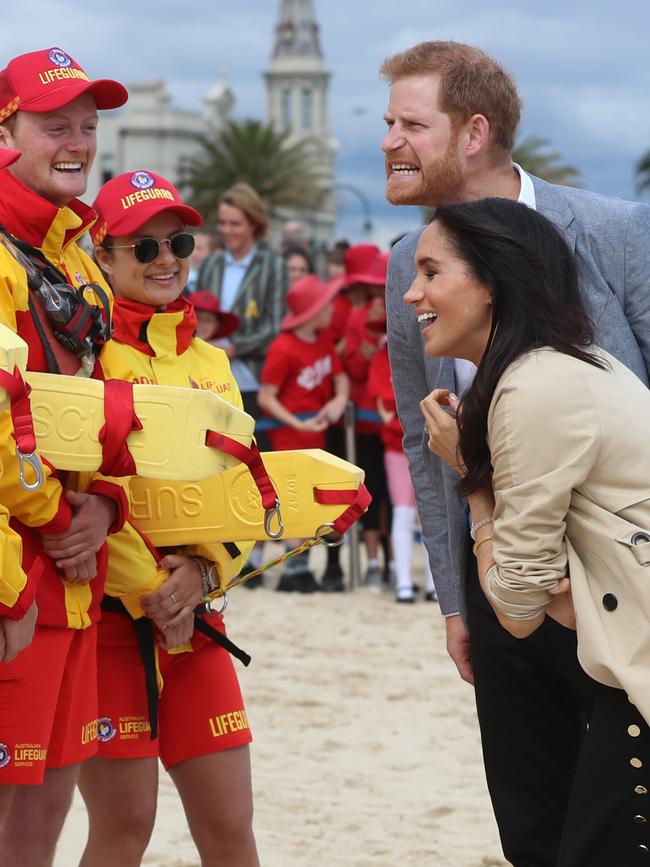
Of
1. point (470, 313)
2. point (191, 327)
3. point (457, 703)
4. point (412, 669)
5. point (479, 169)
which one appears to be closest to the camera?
point (470, 313)

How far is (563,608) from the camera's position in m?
2.69


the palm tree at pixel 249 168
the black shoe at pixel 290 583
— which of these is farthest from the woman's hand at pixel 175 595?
the palm tree at pixel 249 168

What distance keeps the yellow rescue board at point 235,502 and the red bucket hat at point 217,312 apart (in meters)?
5.01

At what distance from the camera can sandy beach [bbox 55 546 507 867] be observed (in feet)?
15.6

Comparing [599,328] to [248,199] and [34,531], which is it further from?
[248,199]

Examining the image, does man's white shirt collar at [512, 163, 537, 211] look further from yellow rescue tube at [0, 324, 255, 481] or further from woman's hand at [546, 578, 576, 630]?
woman's hand at [546, 578, 576, 630]

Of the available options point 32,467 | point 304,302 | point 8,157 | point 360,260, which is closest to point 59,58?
point 8,157

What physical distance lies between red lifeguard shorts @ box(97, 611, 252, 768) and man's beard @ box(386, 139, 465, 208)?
3.97ft

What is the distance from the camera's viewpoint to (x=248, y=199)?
8.63m

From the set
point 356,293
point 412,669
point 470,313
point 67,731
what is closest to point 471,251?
point 470,313

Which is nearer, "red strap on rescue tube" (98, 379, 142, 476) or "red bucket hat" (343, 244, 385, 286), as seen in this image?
"red strap on rescue tube" (98, 379, 142, 476)

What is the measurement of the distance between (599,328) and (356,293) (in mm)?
6897

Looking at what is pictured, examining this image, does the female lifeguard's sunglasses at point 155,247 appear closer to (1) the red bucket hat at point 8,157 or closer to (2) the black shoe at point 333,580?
(1) the red bucket hat at point 8,157

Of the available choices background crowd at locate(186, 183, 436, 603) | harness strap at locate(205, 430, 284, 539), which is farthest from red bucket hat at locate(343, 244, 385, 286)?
harness strap at locate(205, 430, 284, 539)
